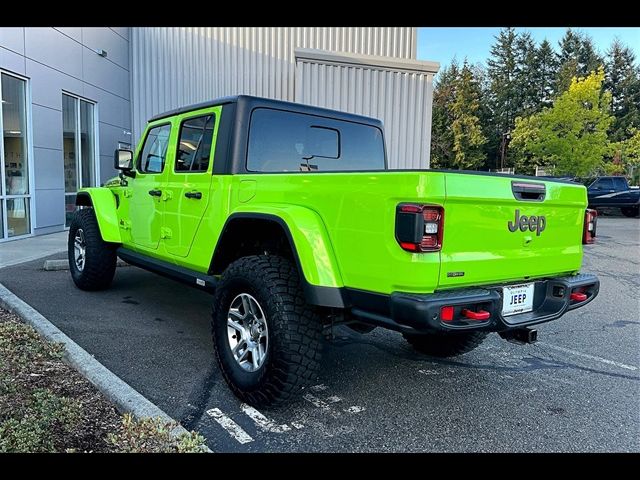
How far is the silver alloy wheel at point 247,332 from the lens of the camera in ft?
10.6

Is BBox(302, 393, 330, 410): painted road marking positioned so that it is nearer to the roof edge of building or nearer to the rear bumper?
the rear bumper

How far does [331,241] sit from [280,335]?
63cm

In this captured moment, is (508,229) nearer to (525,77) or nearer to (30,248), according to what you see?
(30,248)

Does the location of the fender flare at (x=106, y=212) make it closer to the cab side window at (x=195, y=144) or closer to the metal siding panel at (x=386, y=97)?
the cab side window at (x=195, y=144)

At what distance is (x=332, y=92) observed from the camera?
12.9 m

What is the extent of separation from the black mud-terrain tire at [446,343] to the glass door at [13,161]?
8859mm

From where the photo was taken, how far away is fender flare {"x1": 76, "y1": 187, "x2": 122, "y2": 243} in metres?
5.46

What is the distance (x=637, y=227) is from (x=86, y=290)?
1823 centimetres

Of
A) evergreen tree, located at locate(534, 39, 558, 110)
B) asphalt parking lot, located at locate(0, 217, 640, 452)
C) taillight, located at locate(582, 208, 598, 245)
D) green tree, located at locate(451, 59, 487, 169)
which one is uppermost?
evergreen tree, located at locate(534, 39, 558, 110)

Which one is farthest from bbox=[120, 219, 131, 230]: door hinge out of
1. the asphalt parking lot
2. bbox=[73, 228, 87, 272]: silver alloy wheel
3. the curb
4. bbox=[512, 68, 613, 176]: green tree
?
bbox=[512, 68, 613, 176]: green tree

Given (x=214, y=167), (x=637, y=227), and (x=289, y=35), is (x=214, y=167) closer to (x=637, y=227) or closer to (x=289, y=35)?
(x=289, y=35)

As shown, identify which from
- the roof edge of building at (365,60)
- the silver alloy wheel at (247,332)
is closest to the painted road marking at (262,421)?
the silver alloy wheel at (247,332)

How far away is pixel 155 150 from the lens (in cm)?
489

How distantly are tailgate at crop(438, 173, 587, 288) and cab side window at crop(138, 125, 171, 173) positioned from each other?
299 centimetres
